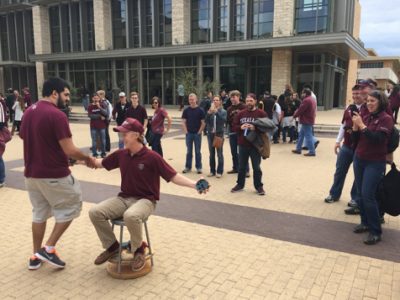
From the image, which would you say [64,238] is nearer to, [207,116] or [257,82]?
[207,116]

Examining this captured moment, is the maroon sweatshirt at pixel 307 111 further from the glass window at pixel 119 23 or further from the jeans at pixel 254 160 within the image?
the glass window at pixel 119 23

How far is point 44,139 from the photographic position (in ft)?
11.9

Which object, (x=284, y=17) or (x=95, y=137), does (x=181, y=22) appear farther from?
(x=95, y=137)

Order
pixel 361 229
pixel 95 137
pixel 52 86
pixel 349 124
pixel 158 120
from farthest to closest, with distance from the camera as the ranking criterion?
pixel 95 137
pixel 158 120
pixel 349 124
pixel 361 229
pixel 52 86

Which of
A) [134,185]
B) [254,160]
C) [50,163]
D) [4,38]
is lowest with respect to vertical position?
[254,160]

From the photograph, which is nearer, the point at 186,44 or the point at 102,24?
the point at 186,44

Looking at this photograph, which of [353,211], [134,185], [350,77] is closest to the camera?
[134,185]

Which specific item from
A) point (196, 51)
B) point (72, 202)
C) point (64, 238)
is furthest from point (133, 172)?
point (196, 51)

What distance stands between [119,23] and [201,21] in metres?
7.51

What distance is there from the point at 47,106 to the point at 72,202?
3.31 ft

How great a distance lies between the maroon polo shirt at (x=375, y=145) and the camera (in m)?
4.38

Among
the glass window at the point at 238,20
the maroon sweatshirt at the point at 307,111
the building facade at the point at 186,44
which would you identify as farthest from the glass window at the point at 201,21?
the maroon sweatshirt at the point at 307,111

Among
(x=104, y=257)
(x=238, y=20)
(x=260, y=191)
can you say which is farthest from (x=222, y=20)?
(x=104, y=257)

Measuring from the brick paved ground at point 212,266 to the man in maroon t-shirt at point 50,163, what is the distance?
41 centimetres
